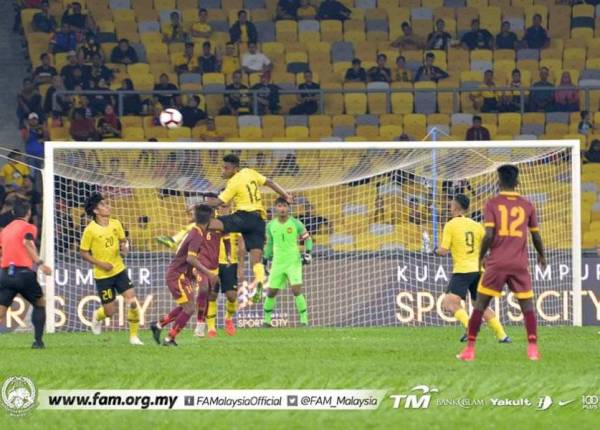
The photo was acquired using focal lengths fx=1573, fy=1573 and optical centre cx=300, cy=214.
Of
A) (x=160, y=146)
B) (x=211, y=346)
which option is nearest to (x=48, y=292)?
(x=160, y=146)

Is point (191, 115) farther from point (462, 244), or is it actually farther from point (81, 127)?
point (462, 244)

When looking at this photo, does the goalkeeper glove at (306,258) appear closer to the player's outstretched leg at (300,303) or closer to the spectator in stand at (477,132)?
the player's outstretched leg at (300,303)

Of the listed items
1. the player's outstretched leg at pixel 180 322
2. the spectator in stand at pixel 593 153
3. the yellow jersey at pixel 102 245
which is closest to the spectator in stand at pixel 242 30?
the spectator in stand at pixel 593 153

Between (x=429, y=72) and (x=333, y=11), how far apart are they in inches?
113

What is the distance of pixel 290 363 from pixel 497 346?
339 centimetres

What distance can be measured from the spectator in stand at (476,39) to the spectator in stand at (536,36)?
77cm

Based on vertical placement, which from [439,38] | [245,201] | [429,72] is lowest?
[245,201]

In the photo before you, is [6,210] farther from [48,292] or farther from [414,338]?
[414,338]

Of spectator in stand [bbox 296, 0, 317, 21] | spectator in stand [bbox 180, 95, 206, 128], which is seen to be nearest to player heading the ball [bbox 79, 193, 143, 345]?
spectator in stand [bbox 180, 95, 206, 128]

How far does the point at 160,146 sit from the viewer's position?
22766 millimetres

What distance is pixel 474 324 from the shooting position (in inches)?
606

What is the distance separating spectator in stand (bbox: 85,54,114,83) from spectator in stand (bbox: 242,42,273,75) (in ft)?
9.09

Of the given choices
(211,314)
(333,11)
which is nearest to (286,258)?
(211,314)

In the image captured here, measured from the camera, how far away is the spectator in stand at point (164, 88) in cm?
3038
